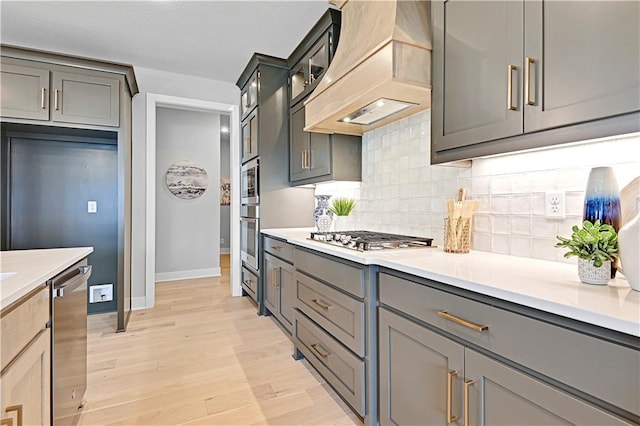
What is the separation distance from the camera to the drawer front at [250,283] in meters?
3.39

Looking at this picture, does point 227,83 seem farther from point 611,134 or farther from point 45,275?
point 611,134

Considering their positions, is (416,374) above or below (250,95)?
below

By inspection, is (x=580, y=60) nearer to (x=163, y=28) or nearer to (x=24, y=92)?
(x=163, y=28)

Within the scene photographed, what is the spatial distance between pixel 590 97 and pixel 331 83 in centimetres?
136

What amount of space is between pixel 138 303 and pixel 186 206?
1860 millimetres

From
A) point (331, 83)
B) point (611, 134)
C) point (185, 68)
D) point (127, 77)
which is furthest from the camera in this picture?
point (185, 68)

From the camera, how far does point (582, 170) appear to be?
127cm

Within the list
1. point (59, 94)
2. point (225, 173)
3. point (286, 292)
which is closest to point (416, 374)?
point (286, 292)

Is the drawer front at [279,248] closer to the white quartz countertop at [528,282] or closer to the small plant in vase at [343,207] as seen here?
the small plant in vase at [343,207]

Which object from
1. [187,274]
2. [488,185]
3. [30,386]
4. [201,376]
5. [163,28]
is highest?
[163,28]

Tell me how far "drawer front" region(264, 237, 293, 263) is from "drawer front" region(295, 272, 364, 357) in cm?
28

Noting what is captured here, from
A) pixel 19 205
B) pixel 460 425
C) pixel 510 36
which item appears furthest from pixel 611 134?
pixel 19 205

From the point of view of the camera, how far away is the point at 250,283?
3594 millimetres

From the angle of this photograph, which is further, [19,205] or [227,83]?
[227,83]
